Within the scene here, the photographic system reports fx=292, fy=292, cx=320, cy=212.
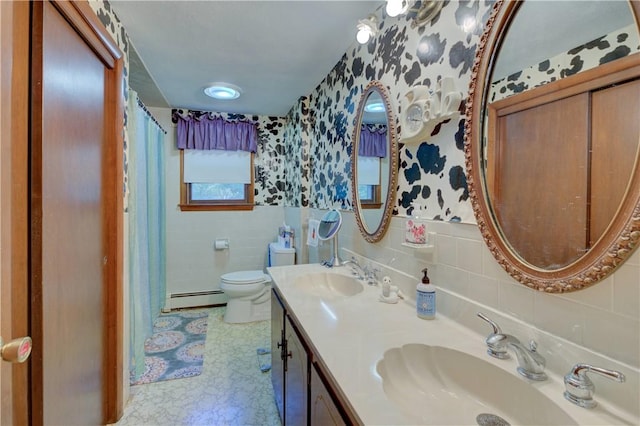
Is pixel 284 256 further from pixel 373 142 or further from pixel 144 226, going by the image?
pixel 373 142

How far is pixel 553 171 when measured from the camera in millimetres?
812

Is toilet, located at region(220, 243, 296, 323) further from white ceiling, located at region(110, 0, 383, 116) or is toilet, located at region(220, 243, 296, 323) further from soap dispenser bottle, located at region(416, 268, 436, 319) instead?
soap dispenser bottle, located at region(416, 268, 436, 319)

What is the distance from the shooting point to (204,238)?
3471 millimetres

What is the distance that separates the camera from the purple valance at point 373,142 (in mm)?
1625

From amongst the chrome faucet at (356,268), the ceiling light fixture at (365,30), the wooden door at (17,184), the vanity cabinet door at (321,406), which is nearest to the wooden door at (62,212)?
the wooden door at (17,184)

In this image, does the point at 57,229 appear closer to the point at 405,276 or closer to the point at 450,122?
the point at 405,276

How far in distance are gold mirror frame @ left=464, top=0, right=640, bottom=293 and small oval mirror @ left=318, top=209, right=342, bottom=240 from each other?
1139 mm

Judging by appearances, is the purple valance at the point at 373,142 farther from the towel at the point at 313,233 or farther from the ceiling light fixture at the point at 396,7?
the towel at the point at 313,233

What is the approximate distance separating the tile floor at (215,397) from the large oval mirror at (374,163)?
4.07ft

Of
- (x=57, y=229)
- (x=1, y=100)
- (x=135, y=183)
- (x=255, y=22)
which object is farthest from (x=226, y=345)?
(x=255, y=22)

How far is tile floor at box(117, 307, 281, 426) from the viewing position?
1.69 m

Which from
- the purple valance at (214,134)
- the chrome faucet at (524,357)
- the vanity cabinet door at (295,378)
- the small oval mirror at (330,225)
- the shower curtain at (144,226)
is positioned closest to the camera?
the chrome faucet at (524,357)

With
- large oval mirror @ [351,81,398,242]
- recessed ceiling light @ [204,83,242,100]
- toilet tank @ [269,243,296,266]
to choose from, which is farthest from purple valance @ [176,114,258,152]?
large oval mirror @ [351,81,398,242]

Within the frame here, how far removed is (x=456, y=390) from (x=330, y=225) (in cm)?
143
